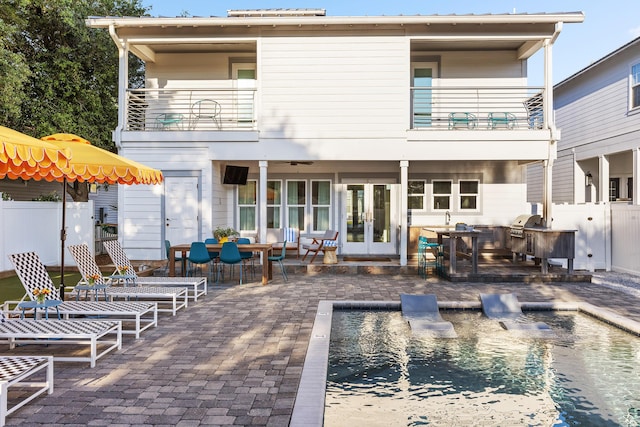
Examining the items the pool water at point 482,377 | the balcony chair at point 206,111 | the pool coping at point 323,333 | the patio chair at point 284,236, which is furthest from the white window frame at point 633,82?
the balcony chair at point 206,111

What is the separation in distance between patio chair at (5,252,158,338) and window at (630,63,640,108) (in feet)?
45.5

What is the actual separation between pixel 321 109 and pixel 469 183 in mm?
4918

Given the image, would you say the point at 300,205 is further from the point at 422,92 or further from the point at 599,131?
the point at 599,131

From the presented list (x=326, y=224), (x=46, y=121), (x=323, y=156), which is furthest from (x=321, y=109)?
(x=46, y=121)

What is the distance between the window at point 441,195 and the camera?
1288cm

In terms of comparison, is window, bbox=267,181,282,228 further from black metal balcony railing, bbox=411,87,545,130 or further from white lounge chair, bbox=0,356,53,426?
white lounge chair, bbox=0,356,53,426

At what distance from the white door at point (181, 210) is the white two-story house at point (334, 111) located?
0.09 ft

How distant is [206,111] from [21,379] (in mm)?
9808

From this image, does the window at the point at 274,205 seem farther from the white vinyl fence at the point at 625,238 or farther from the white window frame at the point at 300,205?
the white vinyl fence at the point at 625,238

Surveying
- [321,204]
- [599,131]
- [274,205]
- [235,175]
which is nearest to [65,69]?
[235,175]

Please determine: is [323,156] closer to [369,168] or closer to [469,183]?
[369,168]

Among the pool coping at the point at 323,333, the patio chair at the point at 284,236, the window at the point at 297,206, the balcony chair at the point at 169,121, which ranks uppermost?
the balcony chair at the point at 169,121

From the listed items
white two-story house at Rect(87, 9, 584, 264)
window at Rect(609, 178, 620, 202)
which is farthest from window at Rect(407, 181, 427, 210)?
window at Rect(609, 178, 620, 202)

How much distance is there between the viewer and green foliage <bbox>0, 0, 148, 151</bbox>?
1330 centimetres
